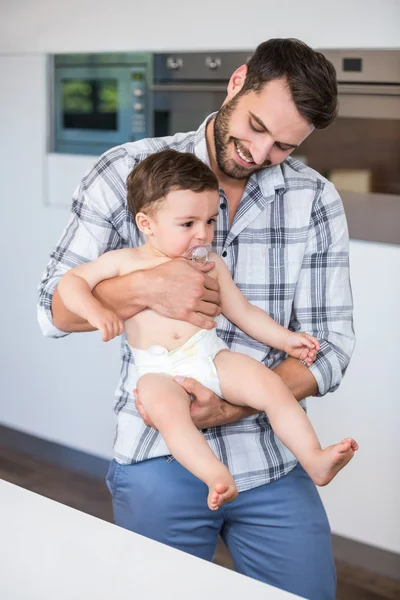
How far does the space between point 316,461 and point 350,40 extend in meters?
1.50

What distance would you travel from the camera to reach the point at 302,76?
58.4 inches

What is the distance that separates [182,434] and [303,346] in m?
0.34

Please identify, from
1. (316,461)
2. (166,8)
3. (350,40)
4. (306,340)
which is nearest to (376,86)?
(350,40)

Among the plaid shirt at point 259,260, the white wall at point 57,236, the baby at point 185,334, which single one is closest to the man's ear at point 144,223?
the baby at point 185,334

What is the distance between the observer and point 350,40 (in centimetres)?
242

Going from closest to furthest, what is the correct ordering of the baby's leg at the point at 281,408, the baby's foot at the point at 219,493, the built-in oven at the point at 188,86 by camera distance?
the baby's foot at the point at 219,493
the baby's leg at the point at 281,408
the built-in oven at the point at 188,86

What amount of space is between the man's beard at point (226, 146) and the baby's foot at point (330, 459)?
0.55 meters

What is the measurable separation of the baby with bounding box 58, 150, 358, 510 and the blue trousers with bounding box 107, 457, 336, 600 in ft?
0.68

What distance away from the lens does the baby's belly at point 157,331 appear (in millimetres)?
1527

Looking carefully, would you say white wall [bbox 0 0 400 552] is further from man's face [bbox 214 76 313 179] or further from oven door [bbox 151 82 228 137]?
man's face [bbox 214 76 313 179]

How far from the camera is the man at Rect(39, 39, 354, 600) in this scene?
4.92ft

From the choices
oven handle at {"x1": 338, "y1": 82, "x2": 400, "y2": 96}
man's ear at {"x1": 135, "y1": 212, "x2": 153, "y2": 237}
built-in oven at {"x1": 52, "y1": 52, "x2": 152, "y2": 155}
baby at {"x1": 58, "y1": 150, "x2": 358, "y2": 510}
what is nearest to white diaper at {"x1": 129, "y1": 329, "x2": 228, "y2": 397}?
baby at {"x1": 58, "y1": 150, "x2": 358, "y2": 510}

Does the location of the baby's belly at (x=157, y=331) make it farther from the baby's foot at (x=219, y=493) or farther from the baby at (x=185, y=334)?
the baby's foot at (x=219, y=493)

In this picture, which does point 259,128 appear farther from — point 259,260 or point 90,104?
point 90,104
